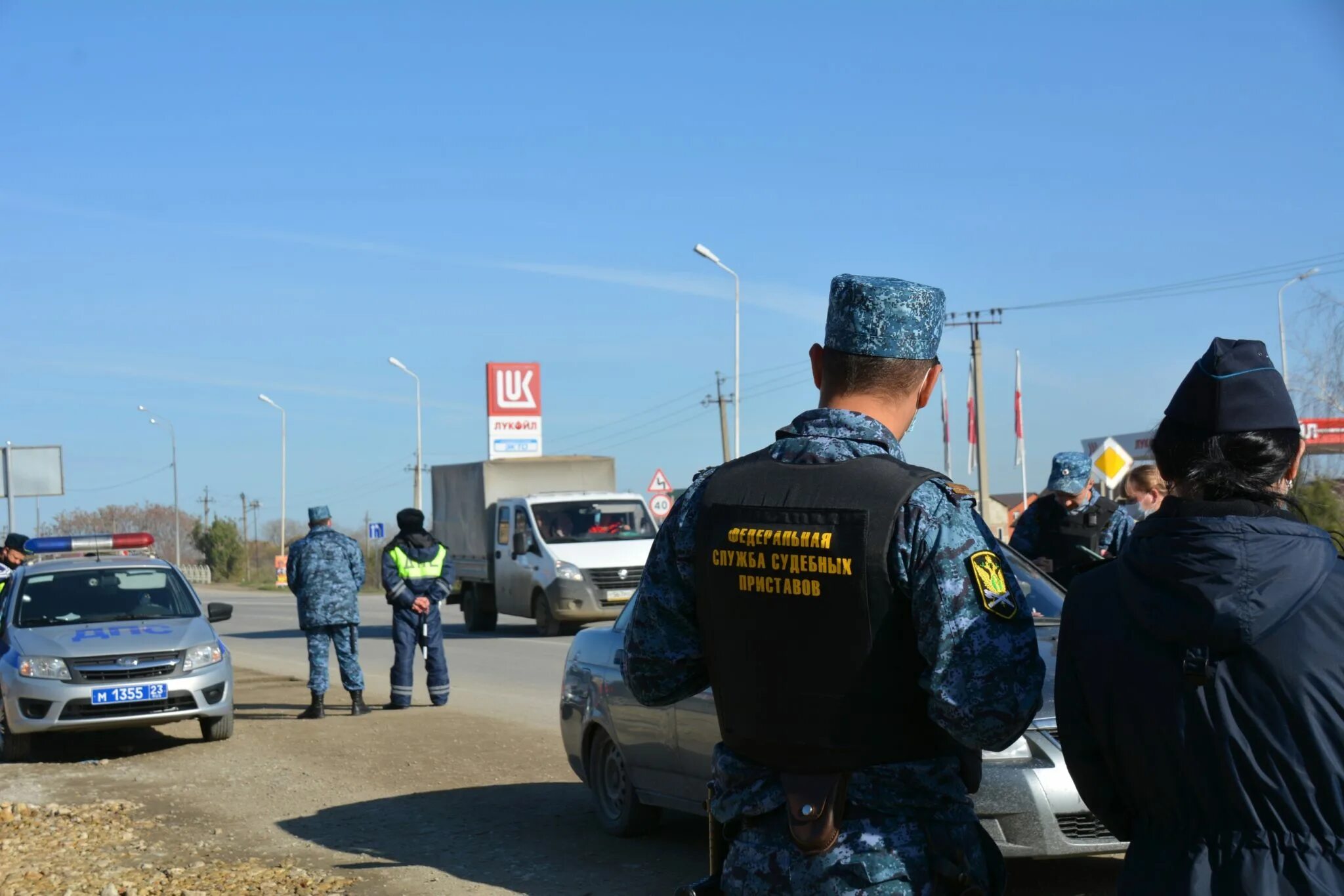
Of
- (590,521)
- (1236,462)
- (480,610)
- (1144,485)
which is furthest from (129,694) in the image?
(480,610)

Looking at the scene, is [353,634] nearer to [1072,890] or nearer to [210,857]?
[210,857]

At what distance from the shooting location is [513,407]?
48.8 metres

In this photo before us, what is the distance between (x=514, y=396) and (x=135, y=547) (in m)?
33.5

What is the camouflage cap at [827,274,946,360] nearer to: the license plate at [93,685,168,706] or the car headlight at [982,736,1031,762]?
the car headlight at [982,736,1031,762]

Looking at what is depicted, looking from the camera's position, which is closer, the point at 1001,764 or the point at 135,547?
the point at 1001,764

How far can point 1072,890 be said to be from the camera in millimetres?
6059

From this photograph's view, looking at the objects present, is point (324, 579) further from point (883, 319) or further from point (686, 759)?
point (883, 319)

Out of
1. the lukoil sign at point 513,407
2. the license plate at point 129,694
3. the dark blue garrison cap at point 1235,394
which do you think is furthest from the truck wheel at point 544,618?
the lukoil sign at point 513,407

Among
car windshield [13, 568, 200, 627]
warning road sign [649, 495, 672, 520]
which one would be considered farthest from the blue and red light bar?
warning road sign [649, 495, 672, 520]

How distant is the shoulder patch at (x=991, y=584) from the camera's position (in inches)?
99.1

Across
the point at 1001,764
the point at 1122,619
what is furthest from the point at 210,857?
the point at 1122,619

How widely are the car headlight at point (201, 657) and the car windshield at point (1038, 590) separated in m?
7.23

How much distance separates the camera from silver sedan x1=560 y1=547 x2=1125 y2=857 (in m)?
5.43

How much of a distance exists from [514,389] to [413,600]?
117ft
